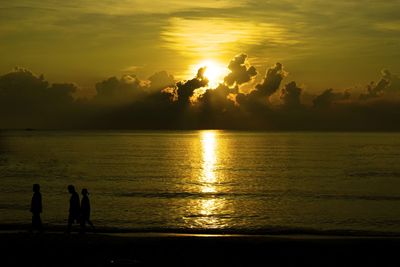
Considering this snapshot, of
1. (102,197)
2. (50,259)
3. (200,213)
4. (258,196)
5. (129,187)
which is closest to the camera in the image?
(50,259)

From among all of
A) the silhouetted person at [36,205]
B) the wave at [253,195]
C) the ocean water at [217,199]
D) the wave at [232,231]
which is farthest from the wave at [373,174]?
the silhouetted person at [36,205]

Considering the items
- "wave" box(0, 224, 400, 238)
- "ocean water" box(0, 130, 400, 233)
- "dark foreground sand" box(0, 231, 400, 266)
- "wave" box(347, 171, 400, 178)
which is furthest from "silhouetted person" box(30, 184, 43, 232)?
"wave" box(347, 171, 400, 178)

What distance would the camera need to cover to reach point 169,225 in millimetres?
30266

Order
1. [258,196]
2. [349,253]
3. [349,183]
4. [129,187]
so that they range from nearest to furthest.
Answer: [349,253] → [258,196] → [129,187] → [349,183]

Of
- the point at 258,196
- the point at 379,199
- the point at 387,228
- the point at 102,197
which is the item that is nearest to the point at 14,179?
the point at 102,197

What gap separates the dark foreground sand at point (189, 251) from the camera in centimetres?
1870

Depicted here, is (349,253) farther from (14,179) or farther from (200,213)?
(14,179)

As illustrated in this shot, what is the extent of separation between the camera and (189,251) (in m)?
20.7

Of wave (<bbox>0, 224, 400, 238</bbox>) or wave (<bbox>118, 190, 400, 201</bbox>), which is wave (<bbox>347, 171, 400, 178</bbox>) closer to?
wave (<bbox>118, 190, 400, 201</bbox>)

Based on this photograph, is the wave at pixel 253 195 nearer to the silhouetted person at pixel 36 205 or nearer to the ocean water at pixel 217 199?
the ocean water at pixel 217 199

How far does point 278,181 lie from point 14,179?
29646mm

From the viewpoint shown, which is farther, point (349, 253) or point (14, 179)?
point (14, 179)

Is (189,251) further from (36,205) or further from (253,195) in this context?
(253,195)

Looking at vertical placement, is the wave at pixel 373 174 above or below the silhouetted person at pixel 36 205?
below
